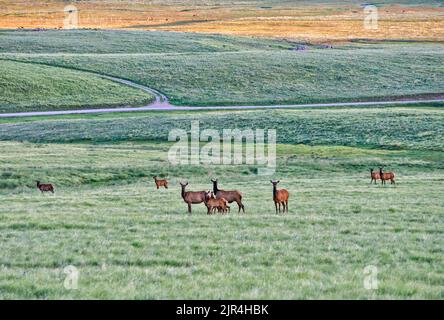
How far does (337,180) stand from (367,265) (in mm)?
21095

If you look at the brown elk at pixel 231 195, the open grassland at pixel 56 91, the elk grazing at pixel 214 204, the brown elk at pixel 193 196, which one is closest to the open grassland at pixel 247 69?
the open grassland at pixel 56 91

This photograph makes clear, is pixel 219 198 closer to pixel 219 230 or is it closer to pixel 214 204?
pixel 214 204

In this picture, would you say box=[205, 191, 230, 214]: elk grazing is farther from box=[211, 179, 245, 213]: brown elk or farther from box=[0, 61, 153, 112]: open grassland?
box=[0, 61, 153, 112]: open grassland

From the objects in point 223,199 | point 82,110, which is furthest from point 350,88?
point 223,199

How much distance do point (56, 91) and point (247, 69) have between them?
29.2 meters

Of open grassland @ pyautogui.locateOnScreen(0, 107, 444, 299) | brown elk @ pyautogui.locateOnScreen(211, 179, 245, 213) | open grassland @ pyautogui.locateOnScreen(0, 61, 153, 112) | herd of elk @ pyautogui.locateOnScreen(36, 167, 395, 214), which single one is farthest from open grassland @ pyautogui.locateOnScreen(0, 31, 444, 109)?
herd of elk @ pyautogui.locateOnScreen(36, 167, 395, 214)

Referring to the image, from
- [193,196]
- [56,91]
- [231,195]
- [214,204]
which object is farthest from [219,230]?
[56,91]

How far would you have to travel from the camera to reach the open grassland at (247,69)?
85.1 m

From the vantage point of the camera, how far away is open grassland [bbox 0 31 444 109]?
85.1 meters

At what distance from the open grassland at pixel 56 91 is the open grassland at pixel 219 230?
33.6 meters

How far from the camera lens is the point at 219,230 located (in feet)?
55.5

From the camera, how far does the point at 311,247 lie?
14.5m

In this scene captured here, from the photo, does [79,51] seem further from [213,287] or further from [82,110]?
[213,287]

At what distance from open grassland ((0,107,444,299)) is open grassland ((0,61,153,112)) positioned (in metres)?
33.6
